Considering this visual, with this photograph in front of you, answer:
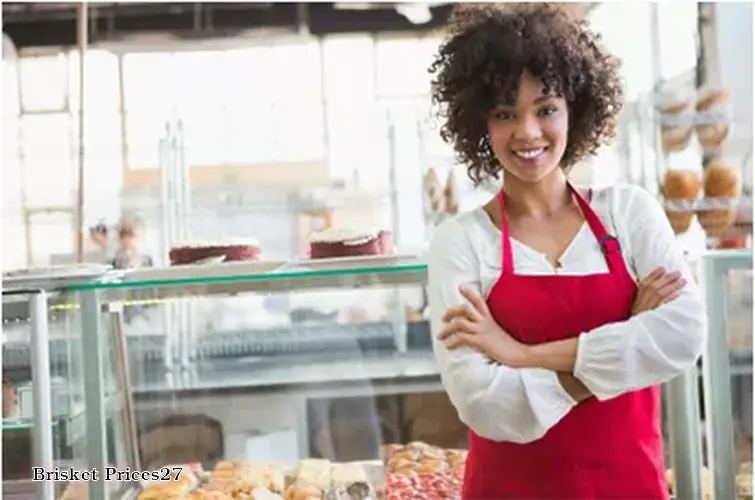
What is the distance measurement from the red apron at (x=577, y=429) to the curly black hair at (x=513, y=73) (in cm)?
9

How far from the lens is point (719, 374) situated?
1.28m

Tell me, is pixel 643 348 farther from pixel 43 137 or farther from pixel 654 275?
pixel 43 137

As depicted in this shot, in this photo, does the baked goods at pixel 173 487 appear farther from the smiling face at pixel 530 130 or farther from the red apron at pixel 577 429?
the smiling face at pixel 530 130

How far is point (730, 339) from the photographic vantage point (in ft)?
4.25

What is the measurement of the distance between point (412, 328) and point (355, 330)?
0.12 meters

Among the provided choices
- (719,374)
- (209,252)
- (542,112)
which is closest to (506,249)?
(542,112)

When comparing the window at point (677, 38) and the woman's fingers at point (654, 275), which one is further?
the window at point (677, 38)

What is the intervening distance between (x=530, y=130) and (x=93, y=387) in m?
0.74

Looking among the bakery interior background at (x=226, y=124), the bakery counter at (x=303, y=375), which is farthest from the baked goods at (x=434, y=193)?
the bakery counter at (x=303, y=375)

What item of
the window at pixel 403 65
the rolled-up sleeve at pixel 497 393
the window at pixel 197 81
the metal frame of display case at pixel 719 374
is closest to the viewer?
the rolled-up sleeve at pixel 497 393

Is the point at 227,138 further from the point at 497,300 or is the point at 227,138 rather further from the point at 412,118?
the point at 497,300

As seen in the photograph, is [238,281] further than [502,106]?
Yes

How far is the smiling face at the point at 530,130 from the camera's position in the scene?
1107 mm

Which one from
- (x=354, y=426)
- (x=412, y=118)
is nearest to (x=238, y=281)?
(x=354, y=426)
